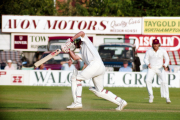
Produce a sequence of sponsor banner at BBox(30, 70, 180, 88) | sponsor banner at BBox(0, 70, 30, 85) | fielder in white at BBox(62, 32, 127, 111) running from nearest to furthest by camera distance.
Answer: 1. fielder in white at BBox(62, 32, 127, 111)
2. sponsor banner at BBox(30, 70, 180, 88)
3. sponsor banner at BBox(0, 70, 30, 85)

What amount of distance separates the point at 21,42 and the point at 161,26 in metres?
9.08

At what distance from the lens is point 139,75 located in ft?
61.2

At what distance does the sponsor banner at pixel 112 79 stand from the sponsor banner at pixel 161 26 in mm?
9545

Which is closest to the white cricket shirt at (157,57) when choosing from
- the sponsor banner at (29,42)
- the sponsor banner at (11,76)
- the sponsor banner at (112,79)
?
the sponsor banner at (112,79)

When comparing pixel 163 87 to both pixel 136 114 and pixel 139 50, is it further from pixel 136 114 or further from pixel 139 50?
pixel 139 50

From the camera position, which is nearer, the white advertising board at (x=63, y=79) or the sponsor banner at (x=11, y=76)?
the white advertising board at (x=63, y=79)

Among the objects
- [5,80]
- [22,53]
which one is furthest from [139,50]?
[5,80]

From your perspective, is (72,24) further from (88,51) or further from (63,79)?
(88,51)

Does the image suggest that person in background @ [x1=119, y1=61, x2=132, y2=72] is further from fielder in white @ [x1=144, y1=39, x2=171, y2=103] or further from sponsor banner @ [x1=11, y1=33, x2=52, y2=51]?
sponsor banner @ [x1=11, y1=33, x2=52, y2=51]

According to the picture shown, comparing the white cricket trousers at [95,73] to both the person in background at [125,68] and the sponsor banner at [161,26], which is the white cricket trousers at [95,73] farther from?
the sponsor banner at [161,26]

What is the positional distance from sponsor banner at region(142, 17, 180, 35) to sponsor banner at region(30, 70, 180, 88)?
376 inches

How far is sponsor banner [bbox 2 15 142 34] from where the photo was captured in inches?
1101

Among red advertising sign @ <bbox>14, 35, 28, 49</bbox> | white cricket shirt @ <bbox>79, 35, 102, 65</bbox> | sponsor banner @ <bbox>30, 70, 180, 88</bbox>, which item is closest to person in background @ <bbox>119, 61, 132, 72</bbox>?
sponsor banner @ <bbox>30, 70, 180, 88</bbox>

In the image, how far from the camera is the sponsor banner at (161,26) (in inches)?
1099
